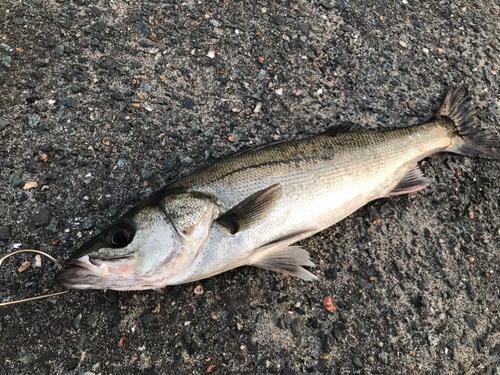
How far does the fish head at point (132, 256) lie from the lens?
2.11m

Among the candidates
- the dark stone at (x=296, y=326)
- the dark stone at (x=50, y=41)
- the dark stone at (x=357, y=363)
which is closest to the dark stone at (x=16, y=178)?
the dark stone at (x=50, y=41)

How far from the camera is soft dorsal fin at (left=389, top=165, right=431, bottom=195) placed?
306cm

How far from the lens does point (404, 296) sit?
2.89 metres

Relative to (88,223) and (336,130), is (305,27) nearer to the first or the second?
(336,130)

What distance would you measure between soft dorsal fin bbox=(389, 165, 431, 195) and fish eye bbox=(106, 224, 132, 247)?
2.18 metres

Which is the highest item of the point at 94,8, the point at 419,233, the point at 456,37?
the point at 456,37

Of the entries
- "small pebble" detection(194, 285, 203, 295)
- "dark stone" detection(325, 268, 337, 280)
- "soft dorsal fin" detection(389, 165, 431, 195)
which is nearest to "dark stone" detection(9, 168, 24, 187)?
"small pebble" detection(194, 285, 203, 295)

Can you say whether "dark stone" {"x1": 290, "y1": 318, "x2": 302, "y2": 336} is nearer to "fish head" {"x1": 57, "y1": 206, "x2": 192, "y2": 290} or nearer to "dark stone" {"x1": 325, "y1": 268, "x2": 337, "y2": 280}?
"dark stone" {"x1": 325, "y1": 268, "x2": 337, "y2": 280}

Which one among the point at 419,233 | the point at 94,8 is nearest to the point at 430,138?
the point at 419,233

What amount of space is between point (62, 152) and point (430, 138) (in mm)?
3239

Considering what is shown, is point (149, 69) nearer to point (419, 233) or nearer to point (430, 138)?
point (430, 138)

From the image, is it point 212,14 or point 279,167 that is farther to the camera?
point 212,14

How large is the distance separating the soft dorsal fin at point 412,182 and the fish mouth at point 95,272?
2.24 meters

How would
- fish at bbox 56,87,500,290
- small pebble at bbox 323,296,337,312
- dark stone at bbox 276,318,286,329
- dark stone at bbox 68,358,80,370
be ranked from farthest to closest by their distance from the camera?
1. small pebble at bbox 323,296,337,312
2. dark stone at bbox 276,318,286,329
3. dark stone at bbox 68,358,80,370
4. fish at bbox 56,87,500,290
